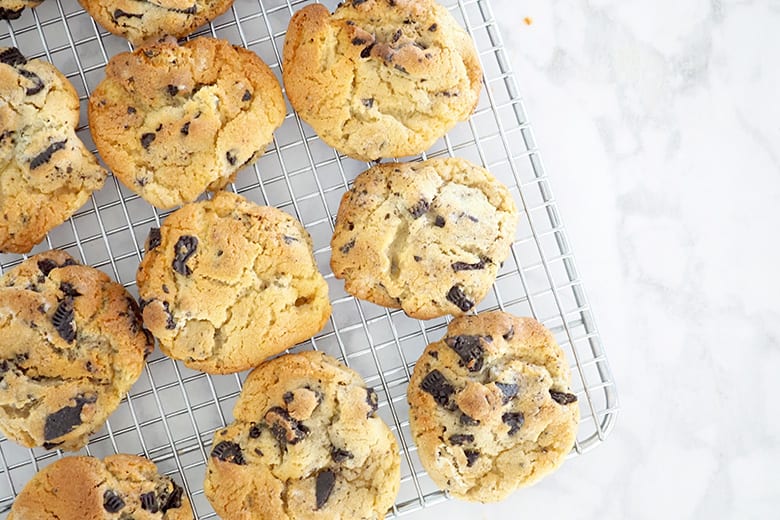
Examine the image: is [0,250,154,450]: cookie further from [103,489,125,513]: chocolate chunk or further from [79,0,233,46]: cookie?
[79,0,233,46]: cookie

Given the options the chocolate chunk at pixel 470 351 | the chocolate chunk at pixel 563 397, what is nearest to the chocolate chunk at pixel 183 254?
the chocolate chunk at pixel 470 351

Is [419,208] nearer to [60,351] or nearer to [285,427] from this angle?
[285,427]

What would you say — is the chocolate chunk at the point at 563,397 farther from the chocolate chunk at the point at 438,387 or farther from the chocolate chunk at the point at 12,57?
the chocolate chunk at the point at 12,57

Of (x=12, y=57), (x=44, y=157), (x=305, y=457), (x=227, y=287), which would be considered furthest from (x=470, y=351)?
(x=12, y=57)

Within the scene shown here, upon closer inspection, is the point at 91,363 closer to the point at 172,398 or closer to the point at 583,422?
the point at 172,398

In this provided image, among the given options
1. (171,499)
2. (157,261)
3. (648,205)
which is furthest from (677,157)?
(171,499)

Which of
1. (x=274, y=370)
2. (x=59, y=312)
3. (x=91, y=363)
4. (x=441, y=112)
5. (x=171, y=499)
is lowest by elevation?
(x=171, y=499)
